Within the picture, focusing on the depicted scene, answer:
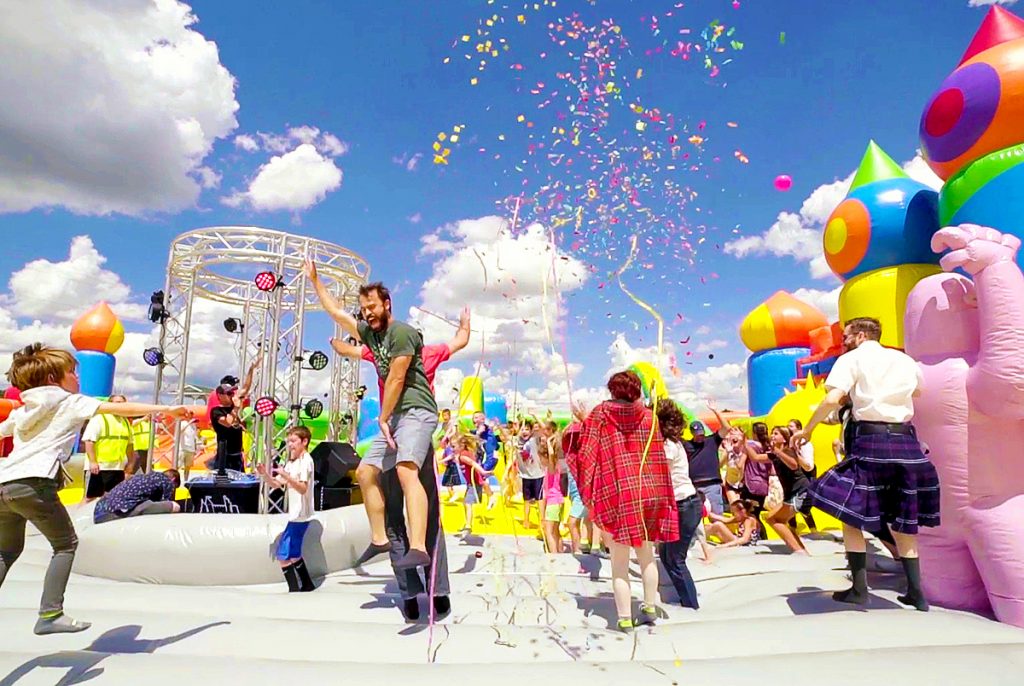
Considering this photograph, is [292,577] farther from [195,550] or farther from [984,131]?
[984,131]

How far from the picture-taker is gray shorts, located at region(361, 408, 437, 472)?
2.74 meters

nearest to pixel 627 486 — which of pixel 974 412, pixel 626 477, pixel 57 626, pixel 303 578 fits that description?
pixel 626 477

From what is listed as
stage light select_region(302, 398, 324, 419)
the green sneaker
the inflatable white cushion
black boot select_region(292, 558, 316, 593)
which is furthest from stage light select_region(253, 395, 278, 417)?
the green sneaker

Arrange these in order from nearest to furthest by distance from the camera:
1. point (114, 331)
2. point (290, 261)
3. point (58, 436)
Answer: point (58, 436), point (290, 261), point (114, 331)

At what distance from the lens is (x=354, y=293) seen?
11961 millimetres

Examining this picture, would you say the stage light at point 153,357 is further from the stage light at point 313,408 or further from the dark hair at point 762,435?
the dark hair at point 762,435

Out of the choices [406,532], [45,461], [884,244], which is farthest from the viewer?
[884,244]

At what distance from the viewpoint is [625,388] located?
3049 mm

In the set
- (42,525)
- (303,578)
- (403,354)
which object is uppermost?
(403,354)

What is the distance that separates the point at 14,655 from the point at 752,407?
478 inches

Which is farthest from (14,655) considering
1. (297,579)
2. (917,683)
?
(917,683)

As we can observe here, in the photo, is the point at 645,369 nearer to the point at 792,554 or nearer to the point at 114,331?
the point at 792,554

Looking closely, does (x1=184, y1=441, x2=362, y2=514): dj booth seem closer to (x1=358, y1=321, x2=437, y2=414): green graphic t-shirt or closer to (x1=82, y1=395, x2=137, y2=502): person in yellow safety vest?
(x1=82, y1=395, x2=137, y2=502): person in yellow safety vest

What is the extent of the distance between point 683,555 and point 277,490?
4719mm
